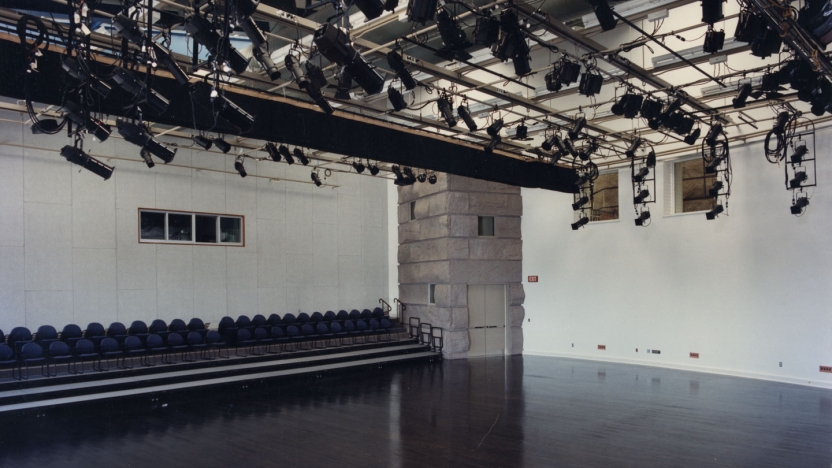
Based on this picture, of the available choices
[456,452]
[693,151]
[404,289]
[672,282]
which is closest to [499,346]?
[404,289]

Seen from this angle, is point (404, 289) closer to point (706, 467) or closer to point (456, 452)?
point (456, 452)

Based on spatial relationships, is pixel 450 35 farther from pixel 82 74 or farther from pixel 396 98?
pixel 82 74

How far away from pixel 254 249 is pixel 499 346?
6669mm

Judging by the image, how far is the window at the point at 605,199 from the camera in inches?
545

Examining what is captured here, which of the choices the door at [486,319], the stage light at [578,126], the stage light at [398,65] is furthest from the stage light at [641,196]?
the stage light at [398,65]

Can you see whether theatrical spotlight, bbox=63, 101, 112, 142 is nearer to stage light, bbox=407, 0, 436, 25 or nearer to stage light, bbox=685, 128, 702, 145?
stage light, bbox=407, 0, 436, 25

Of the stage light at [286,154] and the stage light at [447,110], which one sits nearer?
the stage light at [447,110]

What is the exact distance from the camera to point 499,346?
14.8m

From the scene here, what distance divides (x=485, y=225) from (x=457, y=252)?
3.92 feet

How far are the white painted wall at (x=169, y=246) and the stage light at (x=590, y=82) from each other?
878 cm

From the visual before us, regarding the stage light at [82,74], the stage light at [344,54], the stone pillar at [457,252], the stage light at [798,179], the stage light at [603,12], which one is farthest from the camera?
the stone pillar at [457,252]

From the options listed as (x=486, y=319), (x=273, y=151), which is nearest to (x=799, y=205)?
(x=486, y=319)

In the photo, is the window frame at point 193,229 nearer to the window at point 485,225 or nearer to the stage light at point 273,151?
the stage light at point 273,151

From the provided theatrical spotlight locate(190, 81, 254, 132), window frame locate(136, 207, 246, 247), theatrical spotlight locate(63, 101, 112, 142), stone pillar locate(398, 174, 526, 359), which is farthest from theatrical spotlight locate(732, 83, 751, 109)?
window frame locate(136, 207, 246, 247)
